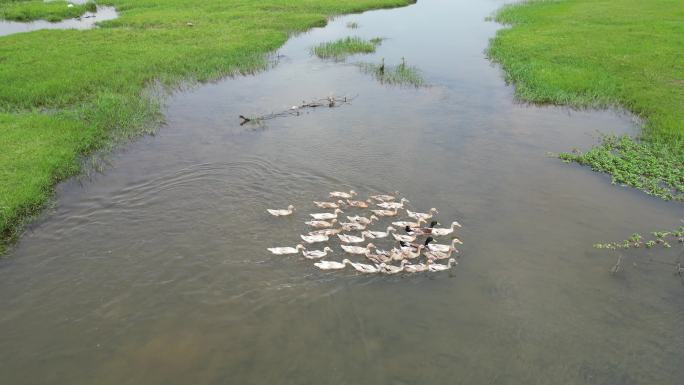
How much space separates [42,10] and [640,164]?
4263cm

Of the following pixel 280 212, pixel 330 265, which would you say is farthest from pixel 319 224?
pixel 330 265

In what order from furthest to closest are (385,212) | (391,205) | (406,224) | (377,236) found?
1. (391,205)
2. (385,212)
3. (406,224)
4. (377,236)

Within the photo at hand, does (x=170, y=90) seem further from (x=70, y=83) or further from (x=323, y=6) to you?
(x=323, y=6)

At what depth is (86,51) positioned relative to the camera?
25.8 metres

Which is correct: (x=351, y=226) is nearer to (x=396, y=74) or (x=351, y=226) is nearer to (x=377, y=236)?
(x=377, y=236)

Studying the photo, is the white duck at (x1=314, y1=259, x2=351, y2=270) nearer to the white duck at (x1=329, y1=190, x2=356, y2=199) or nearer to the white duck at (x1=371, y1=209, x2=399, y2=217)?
the white duck at (x1=371, y1=209, x2=399, y2=217)

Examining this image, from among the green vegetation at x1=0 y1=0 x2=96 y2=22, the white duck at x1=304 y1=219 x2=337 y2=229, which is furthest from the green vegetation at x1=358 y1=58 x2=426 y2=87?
the green vegetation at x1=0 y1=0 x2=96 y2=22

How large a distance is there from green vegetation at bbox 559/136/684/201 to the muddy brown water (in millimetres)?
555

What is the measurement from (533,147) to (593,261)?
247 inches

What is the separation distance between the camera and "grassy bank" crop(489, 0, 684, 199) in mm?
15242

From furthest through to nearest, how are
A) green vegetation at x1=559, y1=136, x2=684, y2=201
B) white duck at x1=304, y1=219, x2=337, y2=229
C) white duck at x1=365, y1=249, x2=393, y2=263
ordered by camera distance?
green vegetation at x1=559, y1=136, x2=684, y2=201
white duck at x1=304, y1=219, x2=337, y2=229
white duck at x1=365, y1=249, x2=393, y2=263

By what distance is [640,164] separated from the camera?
49.2 ft

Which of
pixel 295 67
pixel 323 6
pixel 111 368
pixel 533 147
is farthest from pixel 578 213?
pixel 323 6

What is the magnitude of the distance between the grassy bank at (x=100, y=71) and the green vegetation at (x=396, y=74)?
5.89m
